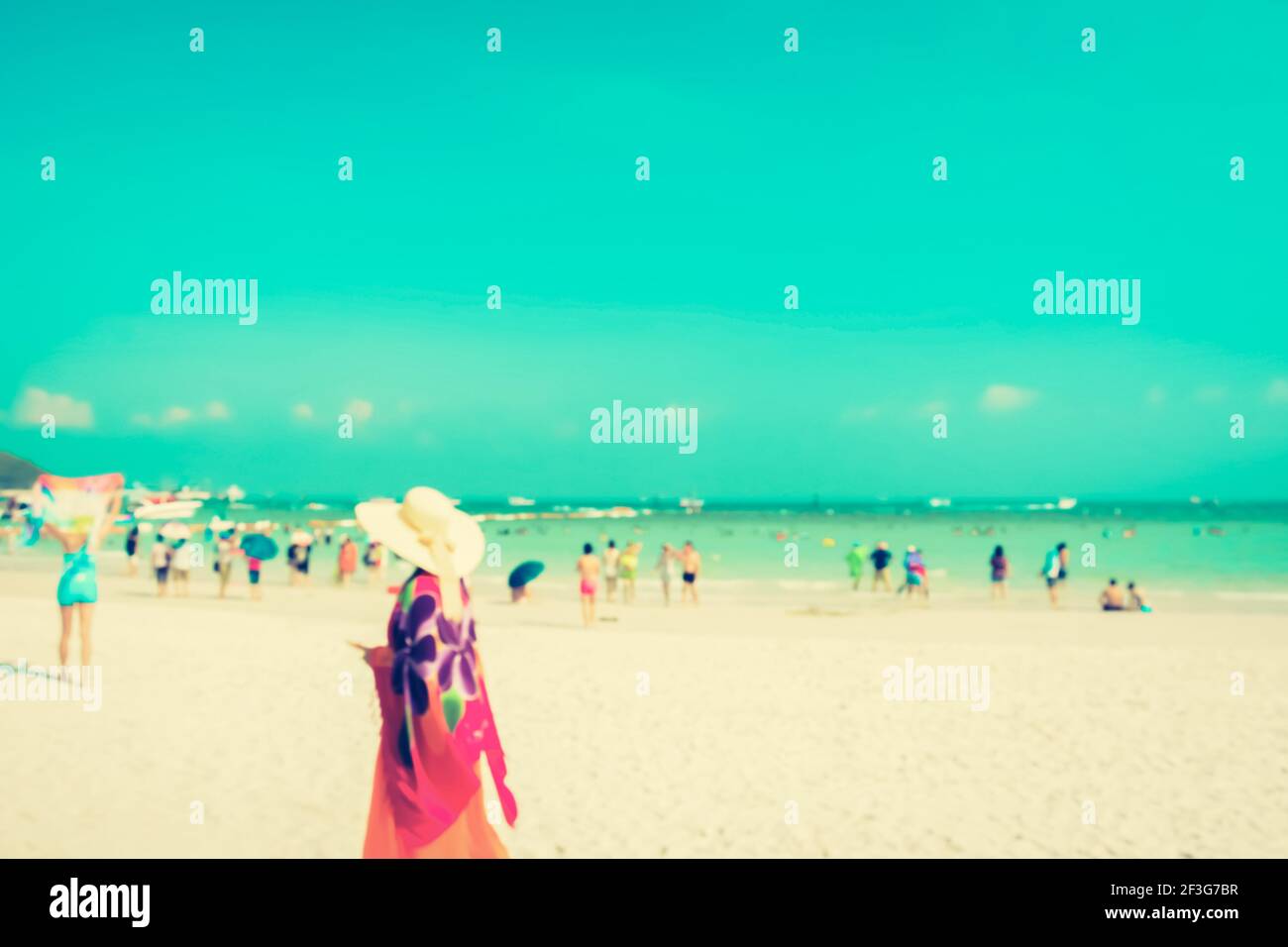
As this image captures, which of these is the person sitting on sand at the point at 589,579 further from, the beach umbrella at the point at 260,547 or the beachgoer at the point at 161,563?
the beachgoer at the point at 161,563

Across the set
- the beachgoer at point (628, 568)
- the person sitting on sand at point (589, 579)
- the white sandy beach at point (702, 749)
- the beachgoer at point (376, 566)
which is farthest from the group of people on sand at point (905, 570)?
the beachgoer at point (376, 566)

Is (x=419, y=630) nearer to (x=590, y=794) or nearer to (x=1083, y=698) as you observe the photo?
(x=590, y=794)

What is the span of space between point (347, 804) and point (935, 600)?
21.7m

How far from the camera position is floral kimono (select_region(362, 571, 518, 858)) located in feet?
15.1

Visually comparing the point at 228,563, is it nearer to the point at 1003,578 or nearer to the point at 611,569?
the point at 611,569

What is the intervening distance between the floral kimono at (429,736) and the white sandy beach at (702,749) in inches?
83.7

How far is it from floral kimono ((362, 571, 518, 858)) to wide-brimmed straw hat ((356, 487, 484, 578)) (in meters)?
0.10

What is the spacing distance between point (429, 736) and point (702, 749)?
17.2 ft

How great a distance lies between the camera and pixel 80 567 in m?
11.7

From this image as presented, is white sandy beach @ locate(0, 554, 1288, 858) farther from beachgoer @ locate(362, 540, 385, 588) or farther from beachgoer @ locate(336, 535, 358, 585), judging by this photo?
beachgoer @ locate(362, 540, 385, 588)

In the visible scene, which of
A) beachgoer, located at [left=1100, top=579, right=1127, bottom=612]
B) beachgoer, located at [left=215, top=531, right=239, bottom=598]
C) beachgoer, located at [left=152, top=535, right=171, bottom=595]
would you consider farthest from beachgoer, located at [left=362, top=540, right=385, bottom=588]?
beachgoer, located at [left=1100, top=579, right=1127, bottom=612]

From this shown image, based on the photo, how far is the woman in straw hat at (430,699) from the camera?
4605mm
